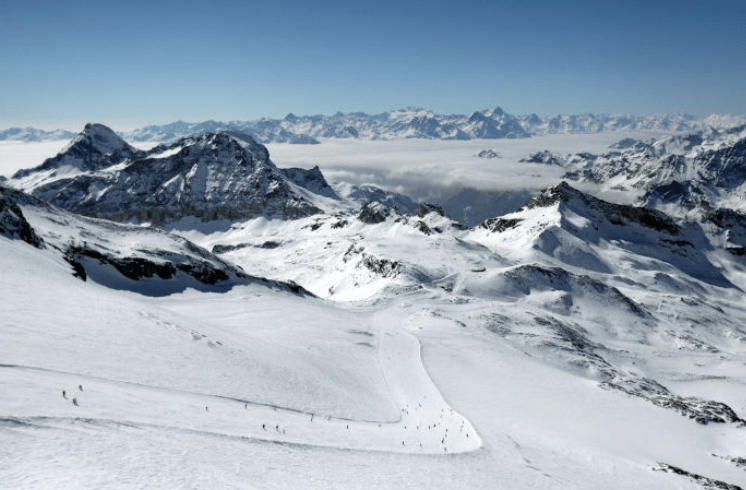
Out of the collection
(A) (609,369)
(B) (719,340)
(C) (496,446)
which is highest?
(C) (496,446)

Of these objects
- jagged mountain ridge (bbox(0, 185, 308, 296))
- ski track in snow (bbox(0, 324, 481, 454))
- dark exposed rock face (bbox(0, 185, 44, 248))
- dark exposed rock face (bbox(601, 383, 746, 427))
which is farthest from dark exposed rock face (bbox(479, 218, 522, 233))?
ski track in snow (bbox(0, 324, 481, 454))

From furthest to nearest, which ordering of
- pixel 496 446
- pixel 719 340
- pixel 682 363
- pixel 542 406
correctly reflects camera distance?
pixel 719 340 < pixel 682 363 < pixel 542 406 < pixel 496 446

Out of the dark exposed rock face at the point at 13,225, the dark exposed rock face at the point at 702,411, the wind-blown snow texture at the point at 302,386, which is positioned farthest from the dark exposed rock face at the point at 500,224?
the dark exposed rock face at the point at 13,225

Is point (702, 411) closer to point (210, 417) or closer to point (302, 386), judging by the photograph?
point (302, 386)

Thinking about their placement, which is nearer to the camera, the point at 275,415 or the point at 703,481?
the point at 275,415

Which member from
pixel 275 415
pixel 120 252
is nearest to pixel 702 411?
pixel 275 415

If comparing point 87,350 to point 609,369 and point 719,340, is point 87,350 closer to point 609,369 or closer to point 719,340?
point 609,369

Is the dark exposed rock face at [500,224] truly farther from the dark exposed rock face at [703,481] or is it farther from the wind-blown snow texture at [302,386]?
the dark exposed rock face at [703,481]

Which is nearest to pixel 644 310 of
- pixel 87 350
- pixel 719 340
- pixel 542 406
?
pixel 719 340
